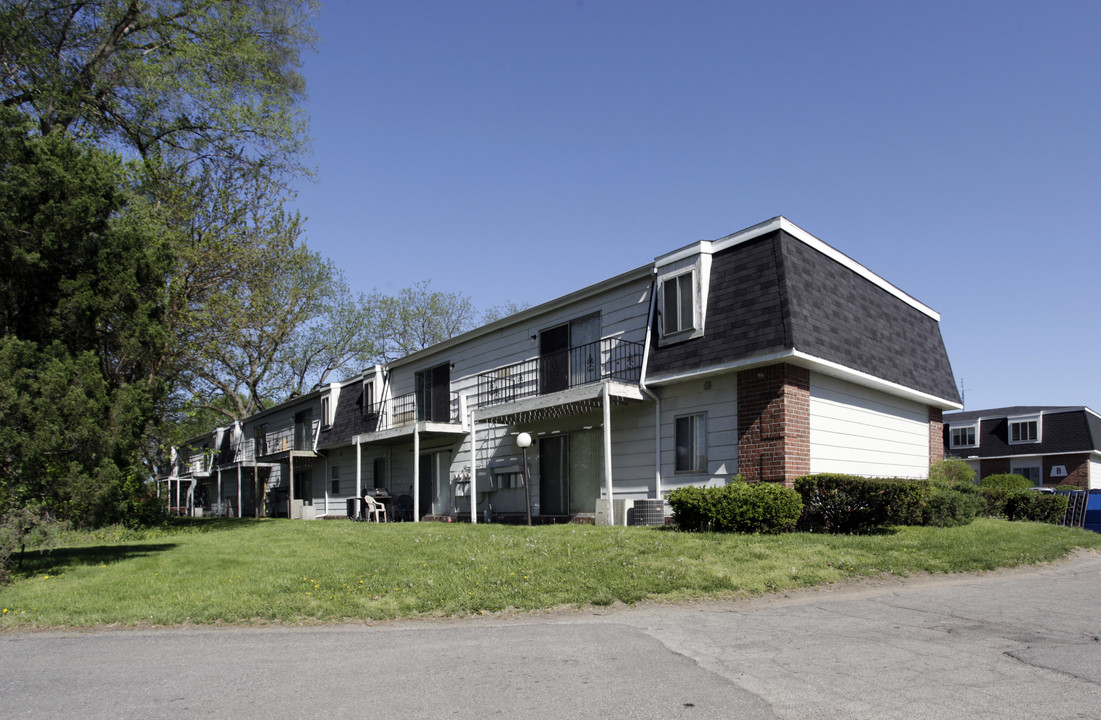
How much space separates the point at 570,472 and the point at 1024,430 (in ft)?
97.7

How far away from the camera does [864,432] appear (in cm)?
1539

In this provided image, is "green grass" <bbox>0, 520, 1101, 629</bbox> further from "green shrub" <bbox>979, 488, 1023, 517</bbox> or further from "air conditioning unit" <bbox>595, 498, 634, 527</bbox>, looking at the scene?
"green shrub" <bbox>979, 488, 1023, 517</bbox>

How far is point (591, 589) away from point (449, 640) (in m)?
2.23

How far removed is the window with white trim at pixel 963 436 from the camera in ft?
131

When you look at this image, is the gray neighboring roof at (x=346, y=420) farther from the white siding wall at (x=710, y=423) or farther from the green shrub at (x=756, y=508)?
the green shrub at (x=756, y=508)

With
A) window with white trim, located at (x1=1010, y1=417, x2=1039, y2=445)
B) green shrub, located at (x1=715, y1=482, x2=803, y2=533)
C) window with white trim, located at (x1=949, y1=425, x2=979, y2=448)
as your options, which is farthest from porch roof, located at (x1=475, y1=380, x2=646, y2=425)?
window with white trim, located at (x1=949, y1=425, x2=979, y2=448)

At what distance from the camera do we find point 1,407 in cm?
916

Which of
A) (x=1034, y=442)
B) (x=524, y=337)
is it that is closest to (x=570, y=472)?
(x=524, y=337)

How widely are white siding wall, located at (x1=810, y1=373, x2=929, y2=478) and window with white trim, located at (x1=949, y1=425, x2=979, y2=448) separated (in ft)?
83.2

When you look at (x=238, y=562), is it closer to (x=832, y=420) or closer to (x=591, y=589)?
(x=591, y=589)

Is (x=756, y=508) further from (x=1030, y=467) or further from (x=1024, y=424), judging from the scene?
(x=1030, y=467)

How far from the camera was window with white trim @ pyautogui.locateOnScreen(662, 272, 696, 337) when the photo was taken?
1452 centimetres

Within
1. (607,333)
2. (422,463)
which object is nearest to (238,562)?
(607,333)

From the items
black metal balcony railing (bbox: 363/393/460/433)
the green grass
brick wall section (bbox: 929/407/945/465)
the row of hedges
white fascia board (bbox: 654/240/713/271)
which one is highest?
white fascia board (bbox: 654/240/713/271)
